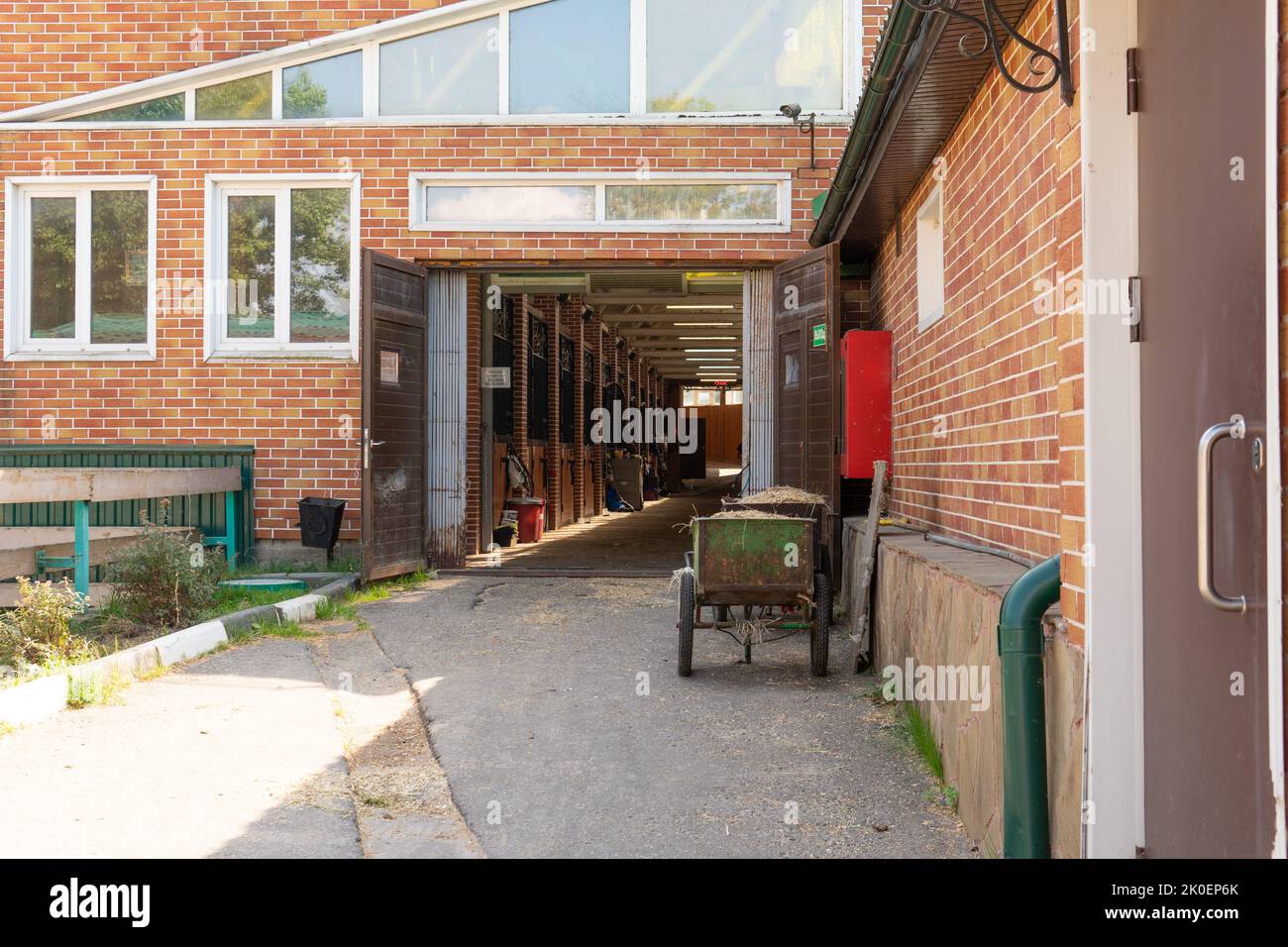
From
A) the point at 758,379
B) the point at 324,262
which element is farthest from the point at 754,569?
the point at 324,262

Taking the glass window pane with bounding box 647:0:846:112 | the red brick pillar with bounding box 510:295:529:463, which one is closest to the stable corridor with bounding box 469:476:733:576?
the red brick pillar with bounding box 510:295:529:463

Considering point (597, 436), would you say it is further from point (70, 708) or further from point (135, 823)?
point (135, 823)

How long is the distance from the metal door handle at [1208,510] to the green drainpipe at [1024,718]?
0.87m

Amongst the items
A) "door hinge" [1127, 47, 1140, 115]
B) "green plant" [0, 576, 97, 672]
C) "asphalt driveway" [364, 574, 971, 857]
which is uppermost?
"door hinge" [1127, 47, 1140, 115]

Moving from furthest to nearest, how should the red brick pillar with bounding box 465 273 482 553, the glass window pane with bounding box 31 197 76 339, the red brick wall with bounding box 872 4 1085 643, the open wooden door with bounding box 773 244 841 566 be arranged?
the red brick pillar with bounding box 465 273 482 553 < the glass window pane with bounding box 31 197 76 339 < the open wooden door with bounding box 773 244 841 566 < the red brick wall with bounding box 872 4 1085 643

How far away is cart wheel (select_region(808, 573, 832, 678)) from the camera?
657 centimetres

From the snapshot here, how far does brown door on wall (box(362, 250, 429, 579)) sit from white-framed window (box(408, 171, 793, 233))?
2.69 feet

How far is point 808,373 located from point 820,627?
3.85m

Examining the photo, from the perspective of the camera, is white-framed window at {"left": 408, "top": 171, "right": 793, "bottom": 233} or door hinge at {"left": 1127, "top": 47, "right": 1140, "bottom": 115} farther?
white-framed window at {"left": 408, "top": 171, "right": 793, "bottom": 233}

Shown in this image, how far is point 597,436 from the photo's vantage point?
72.4 ft

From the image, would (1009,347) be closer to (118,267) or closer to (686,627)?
(686,627)

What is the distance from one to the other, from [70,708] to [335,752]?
1591 mm

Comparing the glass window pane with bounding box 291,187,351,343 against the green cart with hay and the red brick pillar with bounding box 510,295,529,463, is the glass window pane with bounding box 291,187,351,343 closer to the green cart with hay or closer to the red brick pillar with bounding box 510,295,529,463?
the red brick pillar with bounding box 510,295,529,463

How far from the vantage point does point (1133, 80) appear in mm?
2992
